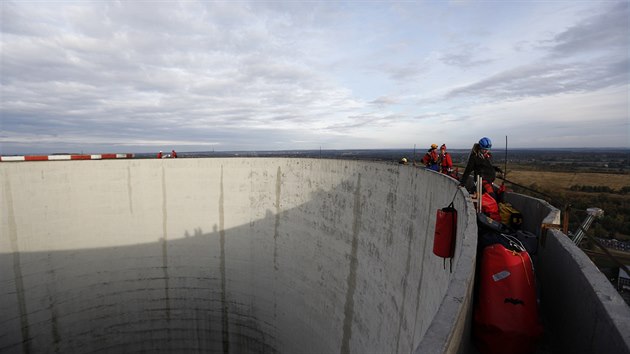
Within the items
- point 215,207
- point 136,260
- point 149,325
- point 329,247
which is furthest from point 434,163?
point 149,325

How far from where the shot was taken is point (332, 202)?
456 inches

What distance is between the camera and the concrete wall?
78.4 inches

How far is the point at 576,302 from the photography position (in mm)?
2713

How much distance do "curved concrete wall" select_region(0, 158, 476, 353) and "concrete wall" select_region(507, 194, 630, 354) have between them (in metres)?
3.90

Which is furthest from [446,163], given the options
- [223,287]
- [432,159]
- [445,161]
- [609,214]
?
[609,214]

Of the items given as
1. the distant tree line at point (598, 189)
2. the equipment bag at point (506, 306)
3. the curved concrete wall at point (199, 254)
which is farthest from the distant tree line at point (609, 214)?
the equipment bag at point (506, 306)

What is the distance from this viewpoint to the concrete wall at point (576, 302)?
199cm

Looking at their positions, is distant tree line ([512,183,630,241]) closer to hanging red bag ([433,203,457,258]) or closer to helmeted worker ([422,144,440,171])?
helmeted worker ([422,144,440,171])

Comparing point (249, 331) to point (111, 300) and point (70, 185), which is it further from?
point (70, 185)

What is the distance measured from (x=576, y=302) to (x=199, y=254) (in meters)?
13.8

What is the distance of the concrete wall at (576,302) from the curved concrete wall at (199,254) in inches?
153

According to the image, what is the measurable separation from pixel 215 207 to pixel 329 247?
230 inches

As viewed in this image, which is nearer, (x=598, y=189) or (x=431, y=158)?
(x=431, y=158)

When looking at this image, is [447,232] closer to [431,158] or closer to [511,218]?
[511,218]
